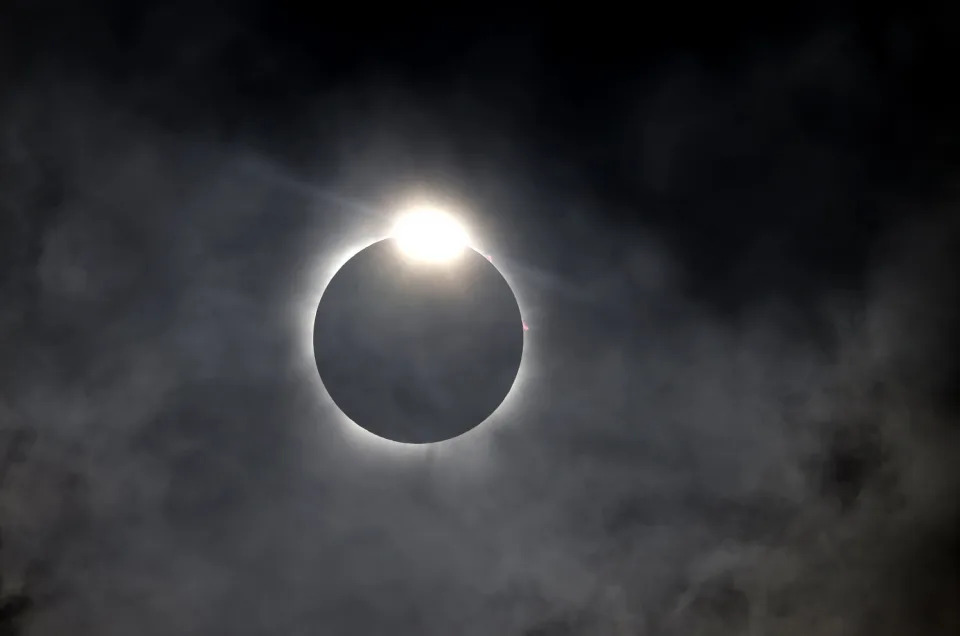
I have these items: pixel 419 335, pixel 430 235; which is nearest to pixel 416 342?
pixel 419 335

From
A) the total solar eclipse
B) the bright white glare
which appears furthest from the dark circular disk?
the bright white glare

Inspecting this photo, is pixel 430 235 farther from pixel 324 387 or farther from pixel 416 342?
pixel 324 387

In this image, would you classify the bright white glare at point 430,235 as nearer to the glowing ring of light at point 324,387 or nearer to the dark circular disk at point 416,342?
the glowing ring of light at point 324,387

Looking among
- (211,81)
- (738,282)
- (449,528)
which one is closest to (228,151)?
(211,81)

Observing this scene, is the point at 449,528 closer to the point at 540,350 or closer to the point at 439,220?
the point at 540,350

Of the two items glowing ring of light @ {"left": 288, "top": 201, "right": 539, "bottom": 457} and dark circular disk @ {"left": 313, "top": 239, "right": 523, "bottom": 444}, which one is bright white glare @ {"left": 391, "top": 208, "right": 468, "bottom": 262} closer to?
glowing ring of light @ {"left": 288, "top": 201, "right": 539, "bottom": 457}

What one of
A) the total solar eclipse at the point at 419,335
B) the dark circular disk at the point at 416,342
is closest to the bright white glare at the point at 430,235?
the total solar eclipse at the point at 419,335
